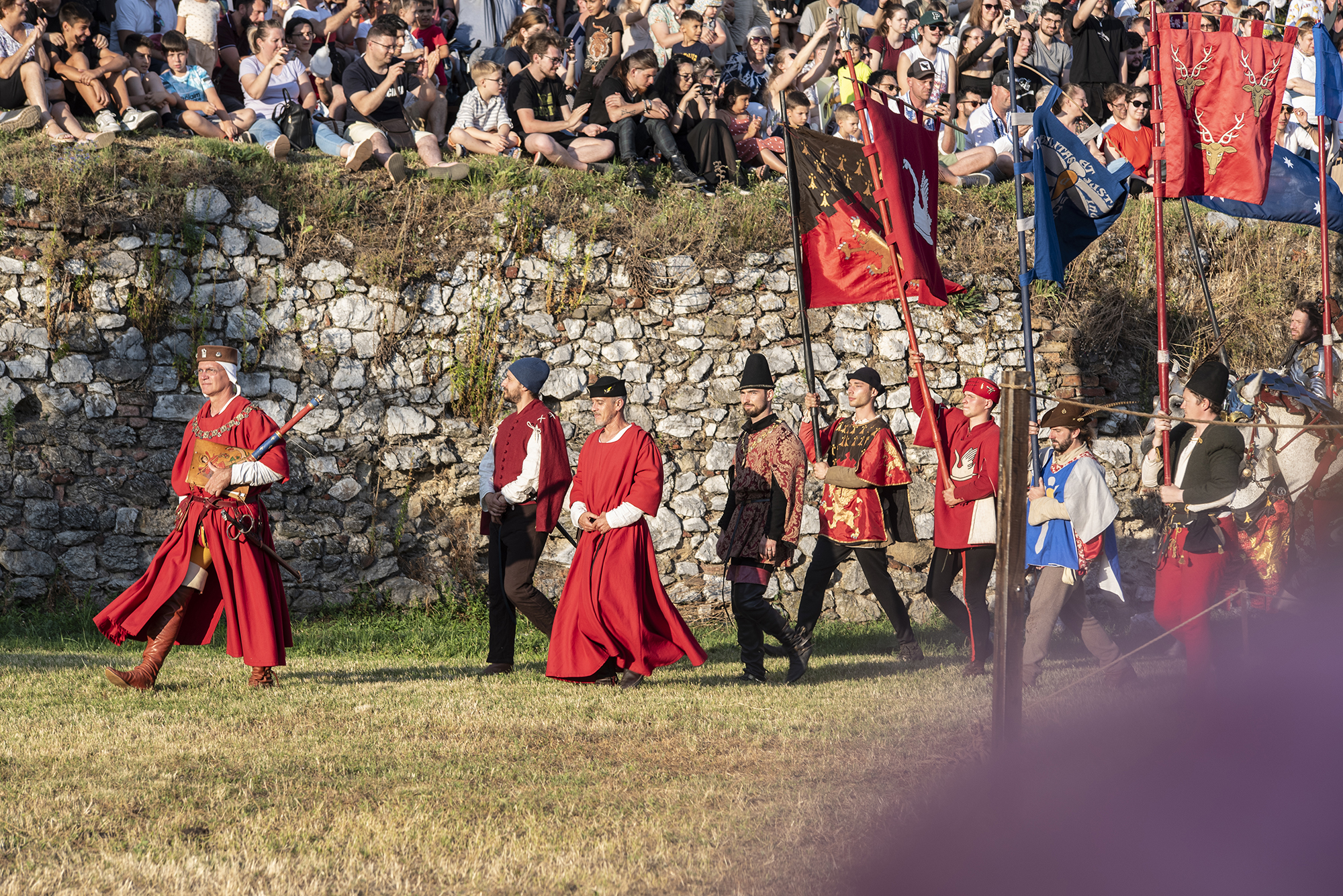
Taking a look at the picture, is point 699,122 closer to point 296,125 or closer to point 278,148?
point 296,125

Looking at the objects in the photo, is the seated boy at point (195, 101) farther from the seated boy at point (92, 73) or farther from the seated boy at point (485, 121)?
the seated boy at point (485, 121)

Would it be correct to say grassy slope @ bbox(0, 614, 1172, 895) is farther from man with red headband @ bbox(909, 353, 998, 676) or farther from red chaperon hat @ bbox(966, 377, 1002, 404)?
red chaperon hat @ bbox(966, 377, 1002, 404)

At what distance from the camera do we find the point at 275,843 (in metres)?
3.86

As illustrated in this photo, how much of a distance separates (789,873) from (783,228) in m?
7.75

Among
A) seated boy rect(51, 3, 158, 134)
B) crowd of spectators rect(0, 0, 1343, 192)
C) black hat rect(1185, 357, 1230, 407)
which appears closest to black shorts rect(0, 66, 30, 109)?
crowd of spectators rect(0, 0, 1343, 192)

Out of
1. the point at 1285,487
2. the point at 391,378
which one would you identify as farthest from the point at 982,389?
the point at 391,378

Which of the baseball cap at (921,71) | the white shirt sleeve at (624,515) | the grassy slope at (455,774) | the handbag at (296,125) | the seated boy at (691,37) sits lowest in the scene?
the grassy slope at (455,774)

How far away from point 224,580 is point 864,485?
3.82 m

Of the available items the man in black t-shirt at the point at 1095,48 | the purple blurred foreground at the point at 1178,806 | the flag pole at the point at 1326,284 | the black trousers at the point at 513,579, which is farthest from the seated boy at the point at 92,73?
the man in black t-shirt at the point at 1095,48

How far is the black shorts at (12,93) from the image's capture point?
954 centimetres

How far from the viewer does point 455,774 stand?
477 cm

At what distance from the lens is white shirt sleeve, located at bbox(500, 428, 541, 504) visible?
23.7 ft

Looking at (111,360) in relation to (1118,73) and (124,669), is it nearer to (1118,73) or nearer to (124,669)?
(124,669)

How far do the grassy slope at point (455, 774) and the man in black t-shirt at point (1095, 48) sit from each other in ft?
26.1
